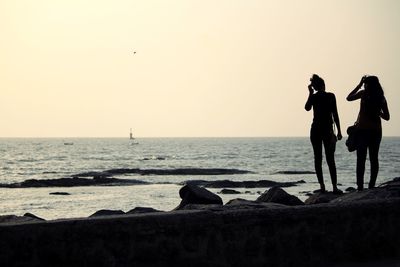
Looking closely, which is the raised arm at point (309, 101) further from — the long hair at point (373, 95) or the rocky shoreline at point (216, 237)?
the rocky shoreline at point (216, 237)

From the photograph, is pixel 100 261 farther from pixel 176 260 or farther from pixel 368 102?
pixel 368 102

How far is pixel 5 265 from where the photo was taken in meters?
4.87

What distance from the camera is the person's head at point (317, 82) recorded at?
8367 mm

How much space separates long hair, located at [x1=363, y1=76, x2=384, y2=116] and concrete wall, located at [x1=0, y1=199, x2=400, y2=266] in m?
2.29

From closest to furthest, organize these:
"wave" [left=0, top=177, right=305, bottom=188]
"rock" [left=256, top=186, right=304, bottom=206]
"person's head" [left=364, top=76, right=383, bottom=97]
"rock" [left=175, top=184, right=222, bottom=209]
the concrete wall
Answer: the concrete wall
"person's head" [left=364, top=76, right=383, bottom=97]
"rock" [left=256, top=186, right=304, bottom=206]
"rock" [left=175, top=184, right=222, bottom=209]
"wave" [left=0, top=177, right=305, bottom=188]

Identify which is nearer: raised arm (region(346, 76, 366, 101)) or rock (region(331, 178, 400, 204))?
rock (region(331, 178, 400, 204))

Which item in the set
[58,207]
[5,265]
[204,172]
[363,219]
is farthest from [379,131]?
[204,172]

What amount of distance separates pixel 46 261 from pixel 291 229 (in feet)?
7.26

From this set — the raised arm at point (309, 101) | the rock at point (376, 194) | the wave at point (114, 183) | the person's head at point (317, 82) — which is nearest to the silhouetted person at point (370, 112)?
the person's head at point (317, 82)

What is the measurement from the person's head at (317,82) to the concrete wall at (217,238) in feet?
8.33

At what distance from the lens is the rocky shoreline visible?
197 inches

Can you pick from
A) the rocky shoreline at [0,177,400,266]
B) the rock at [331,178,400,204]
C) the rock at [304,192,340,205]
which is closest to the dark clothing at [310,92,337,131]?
the rock at [304,192,340,205]

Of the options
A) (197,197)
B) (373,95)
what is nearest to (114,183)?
(197,197)

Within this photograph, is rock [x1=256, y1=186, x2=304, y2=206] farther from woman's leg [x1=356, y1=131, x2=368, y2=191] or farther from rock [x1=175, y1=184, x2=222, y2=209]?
woman's leg [x1=356, y1=131, x2=368, y2=191]
